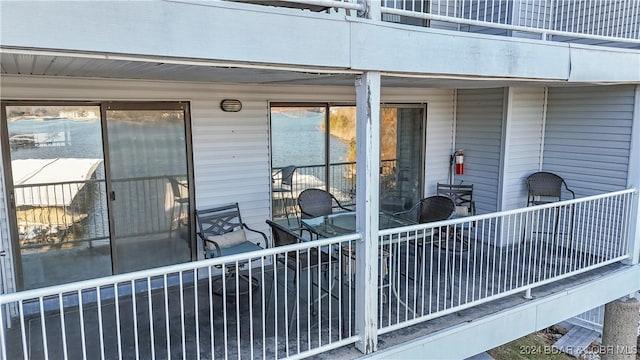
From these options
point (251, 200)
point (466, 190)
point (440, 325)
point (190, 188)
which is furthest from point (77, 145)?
point (466, 190)

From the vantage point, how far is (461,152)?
22.9ft

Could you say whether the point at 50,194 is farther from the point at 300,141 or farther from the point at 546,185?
the point at 546,185

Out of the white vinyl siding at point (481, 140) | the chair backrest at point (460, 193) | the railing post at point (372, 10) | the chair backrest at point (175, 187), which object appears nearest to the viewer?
the railing post at point (372, 10)

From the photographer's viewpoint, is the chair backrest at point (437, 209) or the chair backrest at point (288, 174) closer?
the chair backrest at point (437, 209)

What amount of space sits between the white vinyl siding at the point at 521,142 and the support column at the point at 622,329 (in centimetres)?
177

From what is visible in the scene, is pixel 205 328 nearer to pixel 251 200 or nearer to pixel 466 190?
pixel 251 200

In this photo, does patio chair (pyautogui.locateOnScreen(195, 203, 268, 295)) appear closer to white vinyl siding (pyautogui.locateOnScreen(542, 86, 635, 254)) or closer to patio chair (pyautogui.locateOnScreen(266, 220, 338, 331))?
patio chair (pyautogui.locateOnScreen(266, 220, 338, 331))

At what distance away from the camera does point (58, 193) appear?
4395 mm

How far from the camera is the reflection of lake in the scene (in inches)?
221

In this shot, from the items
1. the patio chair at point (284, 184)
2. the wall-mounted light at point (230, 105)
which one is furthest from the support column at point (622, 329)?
the wall-mounted light at point (230, 105)

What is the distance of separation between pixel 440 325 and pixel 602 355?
3.40 m

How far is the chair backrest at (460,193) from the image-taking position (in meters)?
6.68

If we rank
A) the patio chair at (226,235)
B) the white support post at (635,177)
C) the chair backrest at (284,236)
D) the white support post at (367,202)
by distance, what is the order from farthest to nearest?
the white support post at (635,177)
the patio chair at (226,235)
the chair backrest at (284,236)
the white support post at (367,202)

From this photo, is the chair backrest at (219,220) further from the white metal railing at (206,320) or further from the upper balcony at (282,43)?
the upper balcony at (282,43)
